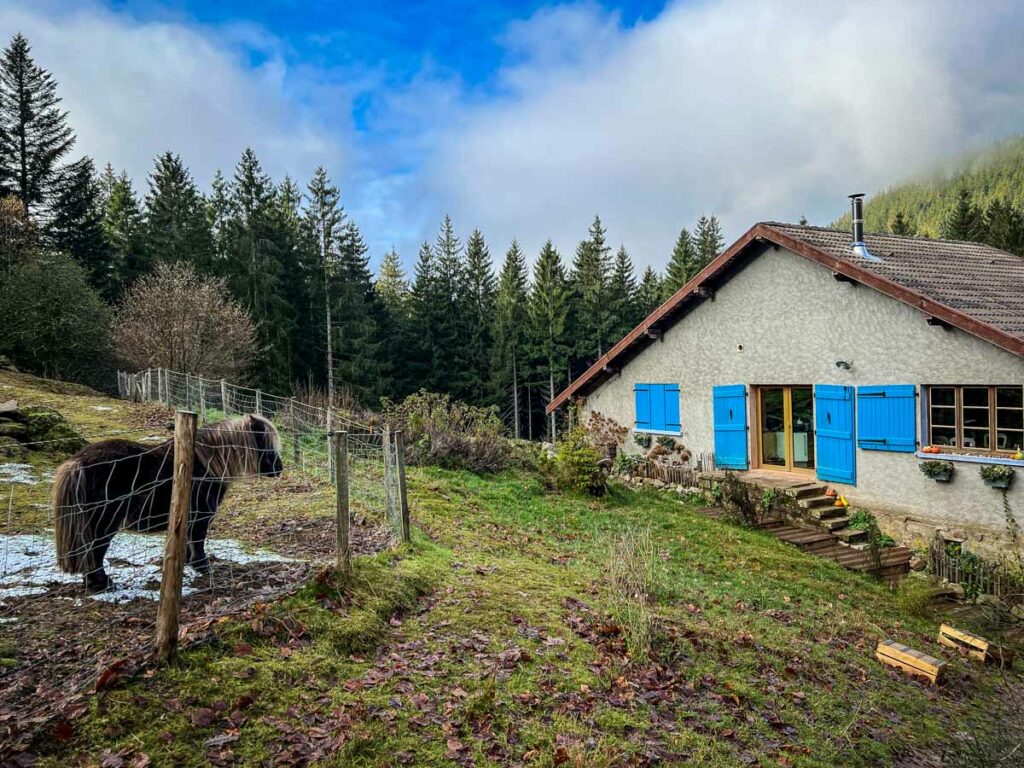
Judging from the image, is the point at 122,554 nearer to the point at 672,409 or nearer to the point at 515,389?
the point at 672,409

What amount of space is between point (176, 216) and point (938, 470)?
1387 inches

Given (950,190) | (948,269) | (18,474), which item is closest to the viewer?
(18,474)

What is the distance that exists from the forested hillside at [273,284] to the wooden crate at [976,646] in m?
16.1

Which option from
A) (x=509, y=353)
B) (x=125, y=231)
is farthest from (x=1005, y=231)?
(x=125, y=231)

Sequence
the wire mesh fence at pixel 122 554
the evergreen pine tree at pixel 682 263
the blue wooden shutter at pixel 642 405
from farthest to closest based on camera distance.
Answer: the evergreen pine tree at pixel 682 263
the blue wooden shutter at pixel 642 405
the wire mesh fence at pixel 122 554

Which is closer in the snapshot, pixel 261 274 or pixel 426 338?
pixel 261 274

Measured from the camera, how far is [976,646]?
21.2 feet

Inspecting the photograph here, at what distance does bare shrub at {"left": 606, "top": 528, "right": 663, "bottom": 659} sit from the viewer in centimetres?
463

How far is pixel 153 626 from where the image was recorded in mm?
3777

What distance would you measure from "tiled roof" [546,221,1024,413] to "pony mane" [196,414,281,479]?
10.3 metres

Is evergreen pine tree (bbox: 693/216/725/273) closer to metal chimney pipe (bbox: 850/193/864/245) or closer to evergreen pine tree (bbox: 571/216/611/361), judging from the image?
evergreen pine tree (bbox: 571/216/611/361)

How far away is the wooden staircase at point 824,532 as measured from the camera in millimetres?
10031

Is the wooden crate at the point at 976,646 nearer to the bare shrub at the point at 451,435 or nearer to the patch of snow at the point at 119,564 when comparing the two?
the patch of snow at the point at 119,564

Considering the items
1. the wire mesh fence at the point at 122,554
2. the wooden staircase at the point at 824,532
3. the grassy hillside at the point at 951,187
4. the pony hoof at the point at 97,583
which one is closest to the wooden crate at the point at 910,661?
the wooden staircase at the point at 824,532
